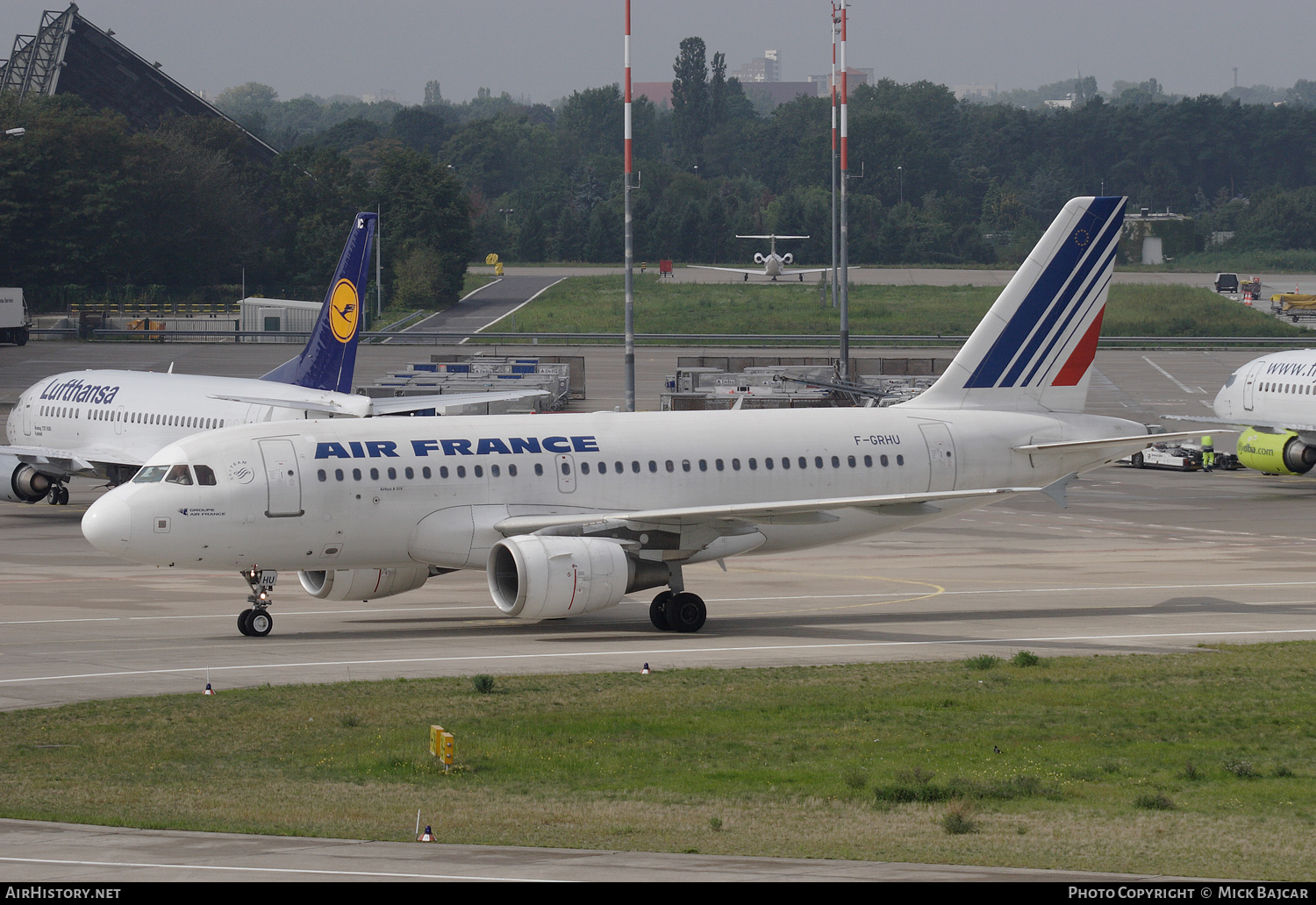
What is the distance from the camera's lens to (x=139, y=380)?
58.9 m

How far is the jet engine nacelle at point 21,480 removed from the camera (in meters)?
56.2

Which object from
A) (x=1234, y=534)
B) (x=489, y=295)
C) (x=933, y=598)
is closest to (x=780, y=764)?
(x=933, y=598)

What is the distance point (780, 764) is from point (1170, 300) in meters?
148

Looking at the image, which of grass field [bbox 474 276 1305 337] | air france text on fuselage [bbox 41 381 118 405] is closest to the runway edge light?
air france text on fuselage [bbox 41 381 118 405]

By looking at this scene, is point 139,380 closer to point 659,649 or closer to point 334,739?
point 659,649

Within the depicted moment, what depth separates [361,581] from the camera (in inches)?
1400

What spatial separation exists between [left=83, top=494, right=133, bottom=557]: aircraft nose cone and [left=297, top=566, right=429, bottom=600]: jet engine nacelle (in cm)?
441

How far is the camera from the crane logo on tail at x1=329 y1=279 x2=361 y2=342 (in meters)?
57.7

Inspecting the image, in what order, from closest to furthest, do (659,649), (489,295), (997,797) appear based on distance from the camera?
(997,797) < (659,649) < (489,295)

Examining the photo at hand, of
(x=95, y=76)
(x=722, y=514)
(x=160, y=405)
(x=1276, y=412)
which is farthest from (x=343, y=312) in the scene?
(x=95, y=76)

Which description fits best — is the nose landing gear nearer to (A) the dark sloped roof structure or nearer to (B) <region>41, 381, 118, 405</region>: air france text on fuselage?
(B) <region>41, 381, 118, 405</region>: air france text on fuselage

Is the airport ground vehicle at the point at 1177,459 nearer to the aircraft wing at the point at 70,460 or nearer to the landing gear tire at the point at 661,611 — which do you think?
the landing gear tire at the point at 661,611

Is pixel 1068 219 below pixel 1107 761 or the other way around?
the other way around

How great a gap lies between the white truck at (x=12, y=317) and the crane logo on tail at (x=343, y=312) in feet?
247
